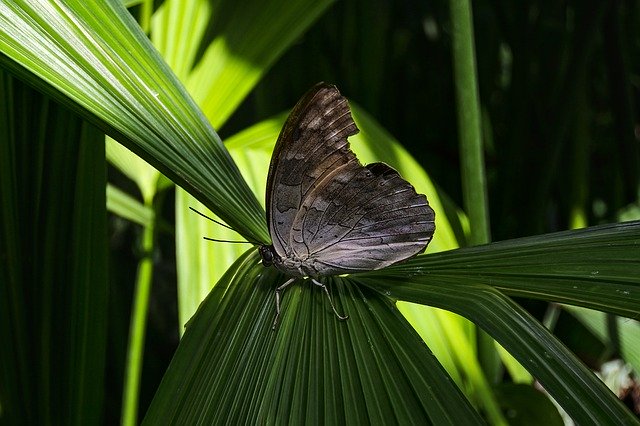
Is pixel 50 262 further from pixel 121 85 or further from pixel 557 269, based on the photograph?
pixel 557 269

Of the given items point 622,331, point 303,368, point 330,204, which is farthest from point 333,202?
point 622,331

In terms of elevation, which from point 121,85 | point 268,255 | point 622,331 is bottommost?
point 622,331

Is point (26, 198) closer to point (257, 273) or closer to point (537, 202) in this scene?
point (257, 273)

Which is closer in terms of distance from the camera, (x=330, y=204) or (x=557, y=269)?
(x=557, y=269)

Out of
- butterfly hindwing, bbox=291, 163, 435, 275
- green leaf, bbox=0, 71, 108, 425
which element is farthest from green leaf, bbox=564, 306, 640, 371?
green leaf, bbox=0, 71, 108, 425

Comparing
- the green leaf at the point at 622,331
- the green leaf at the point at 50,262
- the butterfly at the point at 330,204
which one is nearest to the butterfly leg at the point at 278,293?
the butterfly at the point at 330,204

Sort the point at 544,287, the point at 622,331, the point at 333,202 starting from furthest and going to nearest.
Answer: the point at 622,331, the point at 333,202, the point at 544,287

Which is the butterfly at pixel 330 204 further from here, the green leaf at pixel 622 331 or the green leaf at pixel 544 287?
the green leaf at pixel 622 331
